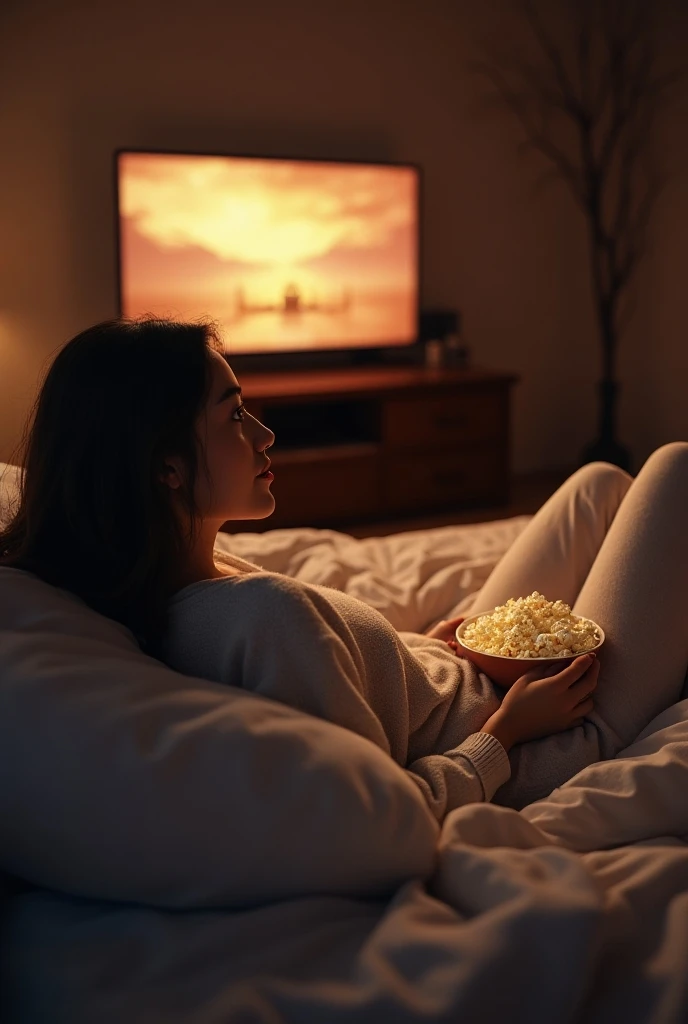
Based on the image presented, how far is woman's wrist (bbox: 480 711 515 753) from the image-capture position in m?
1.31

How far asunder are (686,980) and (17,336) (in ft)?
12.3

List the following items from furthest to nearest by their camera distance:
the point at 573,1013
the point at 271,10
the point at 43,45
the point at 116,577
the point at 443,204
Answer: the point at 443,204 < the point at 271,10 < the point at 43,45 < the point at 116,577 < the point at 573,1013

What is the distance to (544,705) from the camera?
1.34m

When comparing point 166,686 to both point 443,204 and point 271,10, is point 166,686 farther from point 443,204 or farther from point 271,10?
point 443,204

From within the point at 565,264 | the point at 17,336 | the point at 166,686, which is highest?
the point at 565,264

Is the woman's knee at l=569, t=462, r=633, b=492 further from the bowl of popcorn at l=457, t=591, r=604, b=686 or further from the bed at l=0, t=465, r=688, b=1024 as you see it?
the bed at l=0, t=465, r=688, b=1024

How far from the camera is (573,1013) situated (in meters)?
0.82

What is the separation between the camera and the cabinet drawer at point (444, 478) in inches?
179

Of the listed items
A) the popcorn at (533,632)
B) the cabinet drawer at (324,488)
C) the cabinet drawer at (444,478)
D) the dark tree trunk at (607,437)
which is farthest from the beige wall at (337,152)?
the popcorn at (533,632)

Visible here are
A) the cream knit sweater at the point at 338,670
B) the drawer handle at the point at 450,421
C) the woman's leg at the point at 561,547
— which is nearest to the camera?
the cream knit sweater at the point at 338,670

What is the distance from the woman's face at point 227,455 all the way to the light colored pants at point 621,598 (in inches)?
18.7

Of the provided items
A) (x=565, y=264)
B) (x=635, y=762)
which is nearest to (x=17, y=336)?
(x=565, y=264)

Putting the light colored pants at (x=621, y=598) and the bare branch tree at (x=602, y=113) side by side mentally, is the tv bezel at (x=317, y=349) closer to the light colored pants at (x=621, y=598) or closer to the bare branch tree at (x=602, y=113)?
the bare branch tree at (x=602, y=113)

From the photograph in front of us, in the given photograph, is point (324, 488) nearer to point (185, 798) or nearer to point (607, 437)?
point (607, 437)
